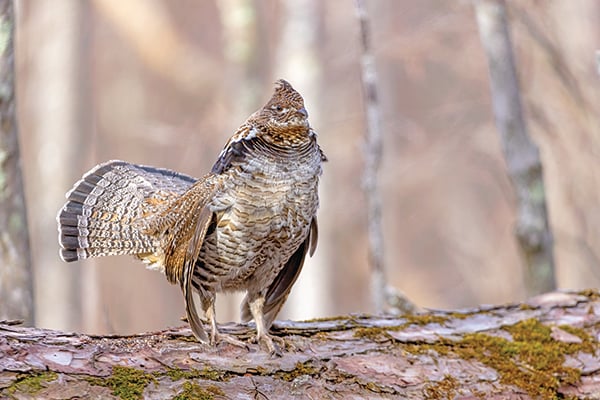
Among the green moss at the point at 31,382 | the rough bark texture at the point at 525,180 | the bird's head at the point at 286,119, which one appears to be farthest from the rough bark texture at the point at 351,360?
the rough bark texture at the point at 525,180

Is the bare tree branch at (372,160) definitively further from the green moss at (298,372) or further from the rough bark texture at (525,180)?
the green moss at (298,372)

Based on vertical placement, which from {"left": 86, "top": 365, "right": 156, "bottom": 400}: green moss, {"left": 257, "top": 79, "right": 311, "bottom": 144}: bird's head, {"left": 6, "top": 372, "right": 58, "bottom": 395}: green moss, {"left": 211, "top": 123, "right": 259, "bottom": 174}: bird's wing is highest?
{"left": 257, "top": 79, "right": 311, "bottom": 144}: bird's head

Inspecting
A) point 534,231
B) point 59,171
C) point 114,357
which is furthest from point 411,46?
point 114,357

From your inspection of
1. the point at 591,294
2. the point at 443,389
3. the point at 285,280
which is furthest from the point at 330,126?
the point at 443,389

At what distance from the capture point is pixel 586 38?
8281 mm

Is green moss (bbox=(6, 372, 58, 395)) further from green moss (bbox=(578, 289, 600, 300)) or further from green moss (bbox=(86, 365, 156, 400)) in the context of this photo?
green moss (bbox=(578, 289, 600, 300))

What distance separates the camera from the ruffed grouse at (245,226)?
3.36 m

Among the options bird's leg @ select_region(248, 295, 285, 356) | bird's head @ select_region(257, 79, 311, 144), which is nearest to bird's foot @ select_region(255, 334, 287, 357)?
bird's leg @ select_region(248, 295, 285, 356)

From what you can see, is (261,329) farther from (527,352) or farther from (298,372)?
(527,352)

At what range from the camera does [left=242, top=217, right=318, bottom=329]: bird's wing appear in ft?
12.2

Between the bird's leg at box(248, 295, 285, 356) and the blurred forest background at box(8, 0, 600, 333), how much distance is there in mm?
930

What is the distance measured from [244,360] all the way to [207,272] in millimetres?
455

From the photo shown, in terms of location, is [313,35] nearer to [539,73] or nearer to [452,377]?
[539,73]

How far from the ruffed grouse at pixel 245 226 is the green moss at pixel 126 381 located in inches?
13.0
